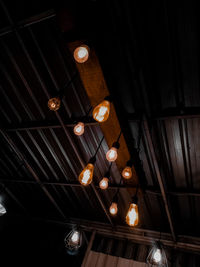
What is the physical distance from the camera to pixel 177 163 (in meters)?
4.09

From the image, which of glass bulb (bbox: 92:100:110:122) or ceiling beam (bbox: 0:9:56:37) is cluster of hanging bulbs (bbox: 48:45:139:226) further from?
ceiling beam (bbox: 0:9:56:37)

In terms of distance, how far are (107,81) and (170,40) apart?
1.16 m

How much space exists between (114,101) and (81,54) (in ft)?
3.24

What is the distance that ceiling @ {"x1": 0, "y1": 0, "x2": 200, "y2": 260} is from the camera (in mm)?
2572

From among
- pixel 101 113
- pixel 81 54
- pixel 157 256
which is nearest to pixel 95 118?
pixel 101 113

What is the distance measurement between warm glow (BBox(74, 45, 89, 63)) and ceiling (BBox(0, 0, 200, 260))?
0.88ft

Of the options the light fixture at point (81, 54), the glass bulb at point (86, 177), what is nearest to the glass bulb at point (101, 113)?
the light fixture at point (81, 54)

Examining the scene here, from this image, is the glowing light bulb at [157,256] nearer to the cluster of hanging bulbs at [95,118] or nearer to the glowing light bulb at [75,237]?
the glowing light bulb at [75,237]

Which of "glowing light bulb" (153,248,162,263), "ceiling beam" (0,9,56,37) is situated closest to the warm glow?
"ceiling beam" (0,9,56,37)

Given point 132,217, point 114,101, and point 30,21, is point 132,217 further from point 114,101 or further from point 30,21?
point 30,21

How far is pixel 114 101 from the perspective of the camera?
291cm

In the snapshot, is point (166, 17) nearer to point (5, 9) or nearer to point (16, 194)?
point (5, 9)

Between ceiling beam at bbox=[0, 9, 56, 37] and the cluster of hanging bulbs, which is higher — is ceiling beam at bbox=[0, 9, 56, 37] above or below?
above

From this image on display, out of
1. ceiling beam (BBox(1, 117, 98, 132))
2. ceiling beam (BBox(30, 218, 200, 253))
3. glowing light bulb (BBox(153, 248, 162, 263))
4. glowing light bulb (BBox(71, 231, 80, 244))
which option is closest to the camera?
ceiling beam (BBox(1, 117, 98, 132))
